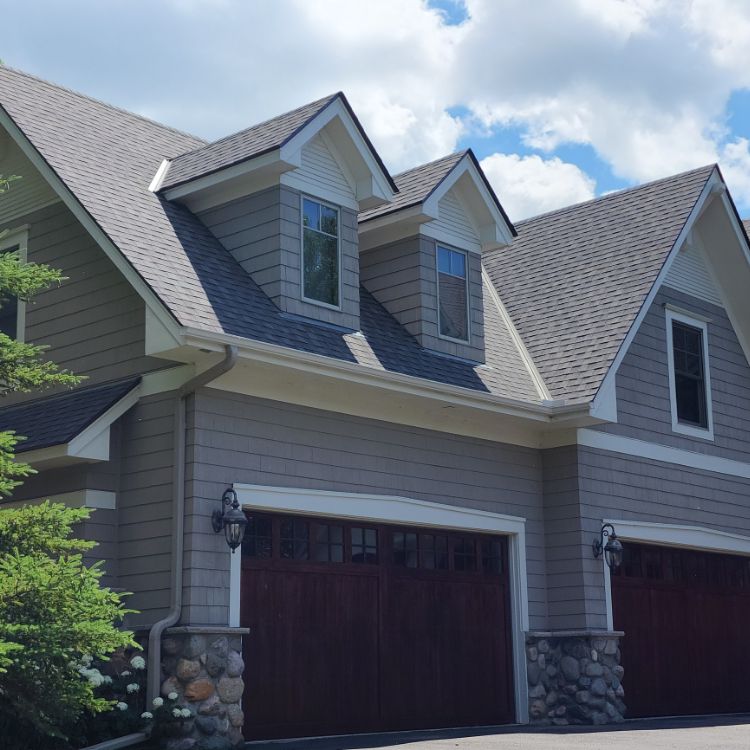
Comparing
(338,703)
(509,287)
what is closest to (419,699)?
(338,703)

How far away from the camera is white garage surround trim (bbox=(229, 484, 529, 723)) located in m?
A: 11.6

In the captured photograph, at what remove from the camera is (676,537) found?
1625cm

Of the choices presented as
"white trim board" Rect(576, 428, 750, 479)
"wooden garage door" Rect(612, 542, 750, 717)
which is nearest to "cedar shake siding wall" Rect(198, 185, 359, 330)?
"white trim board" Rect(576, 428, 750, 479)

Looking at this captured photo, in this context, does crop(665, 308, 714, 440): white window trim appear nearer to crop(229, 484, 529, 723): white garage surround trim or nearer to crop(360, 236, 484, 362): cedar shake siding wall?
crop(360, 236, 484, 362): cedar shake siding wall

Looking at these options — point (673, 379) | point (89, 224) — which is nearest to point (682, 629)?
point (673, 379)

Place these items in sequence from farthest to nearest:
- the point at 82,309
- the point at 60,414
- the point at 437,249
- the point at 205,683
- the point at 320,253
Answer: the point at 437,249, the point at 320,253, the point at 82,309, the point at 60,414, the point at 205,683

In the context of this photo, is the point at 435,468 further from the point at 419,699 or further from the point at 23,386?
the point at 23,386

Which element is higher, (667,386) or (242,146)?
(242,146)

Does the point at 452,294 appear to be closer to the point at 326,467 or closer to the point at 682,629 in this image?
the point at 326,467

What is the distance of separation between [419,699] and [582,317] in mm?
5492

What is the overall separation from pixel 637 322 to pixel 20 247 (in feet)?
24.4

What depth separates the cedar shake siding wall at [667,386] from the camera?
51.9ft

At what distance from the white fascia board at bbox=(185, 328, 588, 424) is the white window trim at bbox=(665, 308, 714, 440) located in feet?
9.29

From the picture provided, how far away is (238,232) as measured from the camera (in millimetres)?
13375
